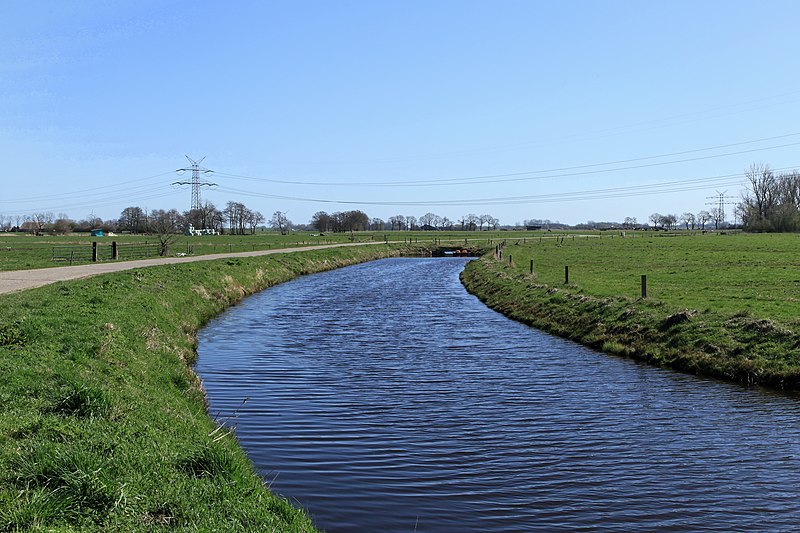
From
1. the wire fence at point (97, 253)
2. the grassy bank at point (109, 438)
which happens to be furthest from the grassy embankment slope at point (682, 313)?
the wire fence at point (97, 253)

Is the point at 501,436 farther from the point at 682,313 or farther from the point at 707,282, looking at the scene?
the point at 707,282

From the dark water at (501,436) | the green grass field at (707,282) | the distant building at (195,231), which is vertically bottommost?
the dark water at (501,436)

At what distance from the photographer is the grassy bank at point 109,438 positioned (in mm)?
6438

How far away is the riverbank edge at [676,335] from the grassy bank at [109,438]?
1207cm

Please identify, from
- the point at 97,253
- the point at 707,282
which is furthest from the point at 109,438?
the point at 97,253

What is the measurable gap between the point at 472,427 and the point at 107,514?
7587 mm

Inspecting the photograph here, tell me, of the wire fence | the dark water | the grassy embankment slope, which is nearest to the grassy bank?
the dark water

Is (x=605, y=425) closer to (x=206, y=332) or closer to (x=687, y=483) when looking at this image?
(x=687, y=483)

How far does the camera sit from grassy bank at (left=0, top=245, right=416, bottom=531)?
644cm

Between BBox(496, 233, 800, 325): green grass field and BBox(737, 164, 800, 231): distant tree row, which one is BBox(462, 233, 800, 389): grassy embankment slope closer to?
BBox(496, 233, 800, 325): green grass field

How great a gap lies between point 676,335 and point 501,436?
9.44 m

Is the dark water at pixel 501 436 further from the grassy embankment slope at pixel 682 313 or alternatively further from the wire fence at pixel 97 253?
the wire fence at pixel 97 253

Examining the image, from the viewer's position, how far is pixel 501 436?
39.6 feet

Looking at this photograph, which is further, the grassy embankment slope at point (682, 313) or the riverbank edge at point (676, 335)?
the grassy embankment slope at point (682, 313)
